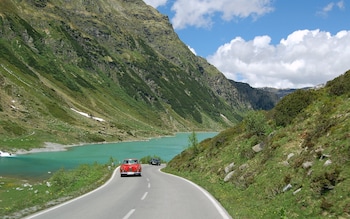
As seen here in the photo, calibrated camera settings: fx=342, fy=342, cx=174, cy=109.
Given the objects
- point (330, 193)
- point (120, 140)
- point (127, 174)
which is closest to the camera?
point (330, 193)

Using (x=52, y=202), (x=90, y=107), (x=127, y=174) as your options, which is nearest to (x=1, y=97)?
(x=90, y=107)

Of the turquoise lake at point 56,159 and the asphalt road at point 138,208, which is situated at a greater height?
the turquoise lake at point 56,159

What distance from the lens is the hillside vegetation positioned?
11836 mm

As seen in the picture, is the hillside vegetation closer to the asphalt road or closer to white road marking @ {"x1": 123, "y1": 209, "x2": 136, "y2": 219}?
the asphalt road

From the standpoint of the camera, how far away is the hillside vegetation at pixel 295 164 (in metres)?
11.8

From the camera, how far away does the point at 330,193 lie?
37.9ft

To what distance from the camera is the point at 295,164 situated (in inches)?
632

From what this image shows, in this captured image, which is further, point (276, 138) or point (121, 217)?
point (276, 138)

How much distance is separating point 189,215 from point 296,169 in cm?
590

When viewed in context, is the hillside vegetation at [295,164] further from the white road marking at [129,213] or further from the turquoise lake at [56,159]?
the turquoise lake at [56,159]

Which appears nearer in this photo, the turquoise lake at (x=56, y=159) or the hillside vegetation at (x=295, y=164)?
the hillside vegetation at (x=295, y=164)

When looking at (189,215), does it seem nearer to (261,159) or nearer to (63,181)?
(261,159)

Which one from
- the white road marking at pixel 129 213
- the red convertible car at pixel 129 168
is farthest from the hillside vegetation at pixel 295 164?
the red convertible car at pixel 129 168

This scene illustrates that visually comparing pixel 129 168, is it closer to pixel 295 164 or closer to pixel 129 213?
pixel 295 164
